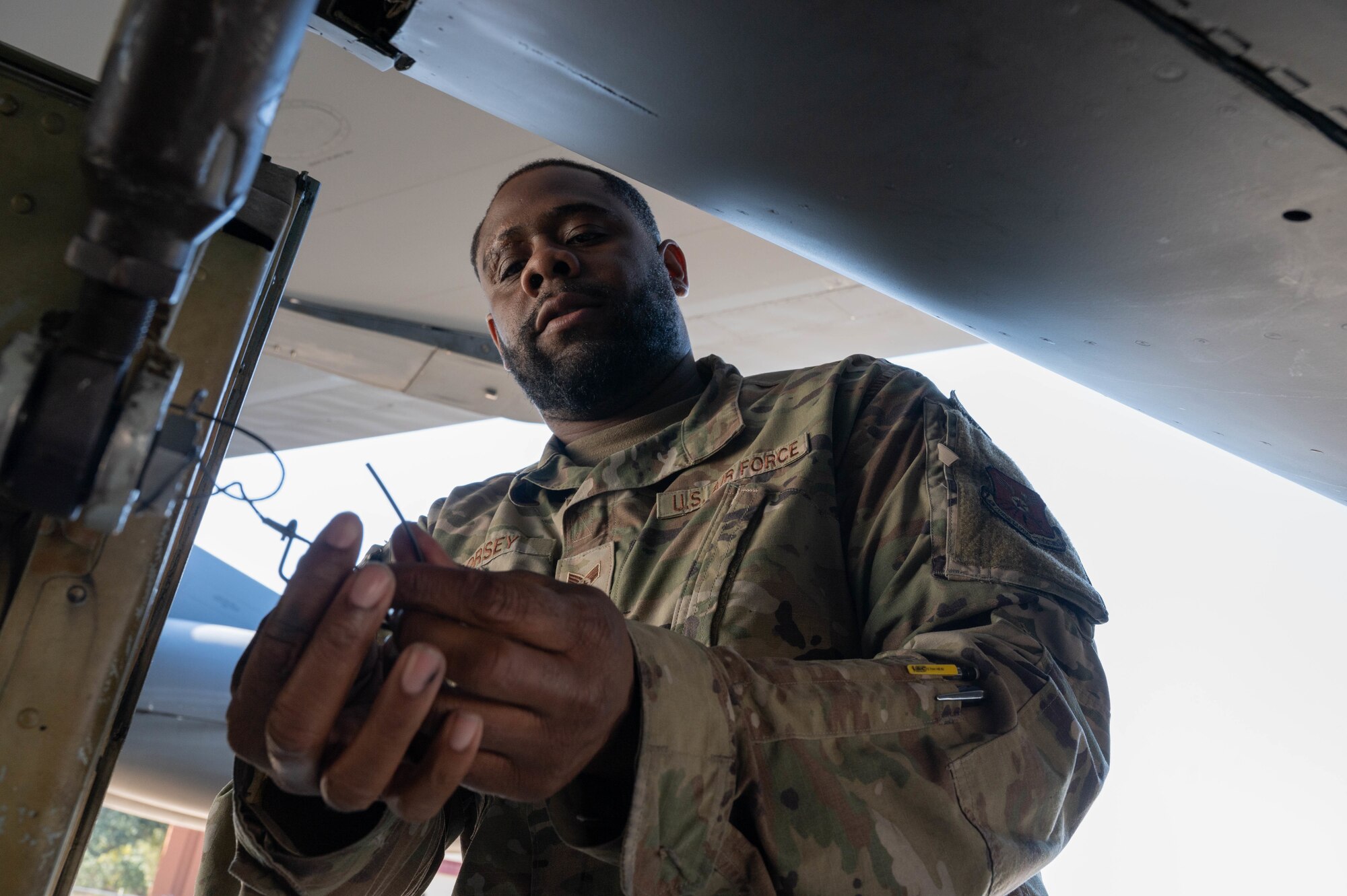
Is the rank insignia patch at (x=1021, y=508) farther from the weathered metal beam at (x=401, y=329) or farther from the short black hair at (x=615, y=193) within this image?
the weathered metal beam at (x=401, y=329)

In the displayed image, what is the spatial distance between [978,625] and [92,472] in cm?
100

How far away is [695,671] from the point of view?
92 cm

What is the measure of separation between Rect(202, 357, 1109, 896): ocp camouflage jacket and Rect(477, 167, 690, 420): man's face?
0.64ft

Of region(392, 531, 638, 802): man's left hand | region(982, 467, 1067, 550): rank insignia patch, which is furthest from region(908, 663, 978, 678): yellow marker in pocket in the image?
region(392, 531, 638, 802): man's left hand

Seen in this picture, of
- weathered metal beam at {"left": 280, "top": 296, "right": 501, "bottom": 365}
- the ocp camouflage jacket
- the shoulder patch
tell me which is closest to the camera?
the ocp camouflage jacket

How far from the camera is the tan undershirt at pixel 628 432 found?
1987mm

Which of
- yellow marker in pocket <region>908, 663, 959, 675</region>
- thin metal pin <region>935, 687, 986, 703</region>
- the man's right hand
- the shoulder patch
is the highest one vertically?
yellow marker in pocket <region>908, 663, 959, 675</region>

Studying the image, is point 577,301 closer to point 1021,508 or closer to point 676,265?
point 676,265

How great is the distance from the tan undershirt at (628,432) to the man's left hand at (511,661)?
1.18 meters

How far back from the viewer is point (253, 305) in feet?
3.11

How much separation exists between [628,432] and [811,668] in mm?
1039

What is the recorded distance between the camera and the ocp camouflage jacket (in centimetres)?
94

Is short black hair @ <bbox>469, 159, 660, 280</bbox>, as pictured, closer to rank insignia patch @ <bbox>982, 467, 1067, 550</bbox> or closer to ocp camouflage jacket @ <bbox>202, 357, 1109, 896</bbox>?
ocp camouflage jacket @ <bbox>202, 357, 1109, 896</bbox>

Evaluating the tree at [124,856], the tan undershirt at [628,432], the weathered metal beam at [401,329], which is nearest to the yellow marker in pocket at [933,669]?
the tan undershirt at [628,432]
